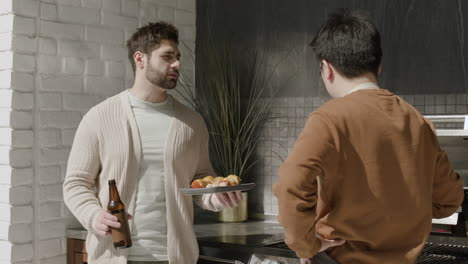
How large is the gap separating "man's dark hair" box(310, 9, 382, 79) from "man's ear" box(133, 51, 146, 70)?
1182 millimetres

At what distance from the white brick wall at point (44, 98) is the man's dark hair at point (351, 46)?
5.95 ft

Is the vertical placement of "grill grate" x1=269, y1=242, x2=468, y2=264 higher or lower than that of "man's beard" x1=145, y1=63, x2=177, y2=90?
lower

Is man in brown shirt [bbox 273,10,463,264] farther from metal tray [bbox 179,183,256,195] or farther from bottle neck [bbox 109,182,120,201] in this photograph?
bottle neck [bbox 109,182,120,201]

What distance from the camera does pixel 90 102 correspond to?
3408 mm

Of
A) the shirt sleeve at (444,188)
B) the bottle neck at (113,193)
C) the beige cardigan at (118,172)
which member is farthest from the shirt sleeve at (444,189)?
the bottle neck at (113,193)

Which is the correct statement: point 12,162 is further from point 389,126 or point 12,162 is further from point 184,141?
point 389,126

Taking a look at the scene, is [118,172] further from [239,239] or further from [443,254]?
[443,254]

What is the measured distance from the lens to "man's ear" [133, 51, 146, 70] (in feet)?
9.12

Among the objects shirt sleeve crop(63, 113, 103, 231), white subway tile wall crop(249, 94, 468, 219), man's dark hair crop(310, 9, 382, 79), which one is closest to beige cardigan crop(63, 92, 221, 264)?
shirt sleeve crop(63, 113, 103, 231)

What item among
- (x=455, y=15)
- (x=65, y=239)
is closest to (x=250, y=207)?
(x=65, y=239)

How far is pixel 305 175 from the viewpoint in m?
1.58

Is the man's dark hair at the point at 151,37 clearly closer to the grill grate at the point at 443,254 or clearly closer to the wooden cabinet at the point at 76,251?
the wooden cabinet at the point at 76,251

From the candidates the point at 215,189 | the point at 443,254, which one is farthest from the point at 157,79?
the point at 443,254

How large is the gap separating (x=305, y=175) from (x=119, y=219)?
108cm
